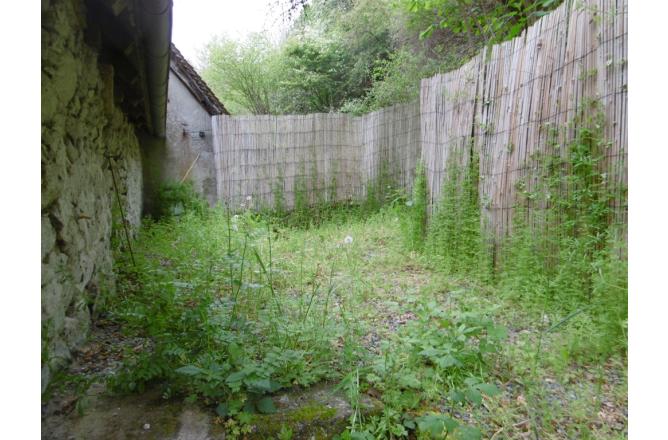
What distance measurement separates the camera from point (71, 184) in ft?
6.66

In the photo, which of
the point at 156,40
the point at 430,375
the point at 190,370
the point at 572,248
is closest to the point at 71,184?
the point at 156,40

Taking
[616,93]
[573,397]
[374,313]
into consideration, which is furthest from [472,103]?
[573,397]

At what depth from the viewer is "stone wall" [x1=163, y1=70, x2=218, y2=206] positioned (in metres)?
6.78

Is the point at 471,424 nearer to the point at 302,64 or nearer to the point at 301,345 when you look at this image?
the point at 301,345

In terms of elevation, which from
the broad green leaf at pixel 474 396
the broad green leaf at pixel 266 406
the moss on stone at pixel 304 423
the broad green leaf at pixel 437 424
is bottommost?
the moss on stone at pixel 304 423

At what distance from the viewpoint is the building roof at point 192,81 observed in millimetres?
6762

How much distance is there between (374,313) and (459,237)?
121cm

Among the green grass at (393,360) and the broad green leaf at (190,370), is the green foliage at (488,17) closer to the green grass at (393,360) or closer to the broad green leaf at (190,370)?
the green grass at (393,360)

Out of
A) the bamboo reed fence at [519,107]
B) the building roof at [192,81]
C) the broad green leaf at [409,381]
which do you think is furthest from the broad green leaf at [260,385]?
the building roof at [192,81]

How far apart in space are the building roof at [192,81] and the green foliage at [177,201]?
55.8 inches

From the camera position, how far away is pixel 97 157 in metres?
2.74

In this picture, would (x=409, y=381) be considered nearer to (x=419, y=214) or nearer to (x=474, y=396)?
(x=474, y=396)

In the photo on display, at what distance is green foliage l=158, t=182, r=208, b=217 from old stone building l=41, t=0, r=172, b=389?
259cm

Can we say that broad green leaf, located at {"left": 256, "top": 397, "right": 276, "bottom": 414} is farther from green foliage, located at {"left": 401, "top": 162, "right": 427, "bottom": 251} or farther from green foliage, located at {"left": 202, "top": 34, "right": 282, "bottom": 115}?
green foliage, located at {"left": 202, "top": 34, "right": 282, "bottom": 115}
